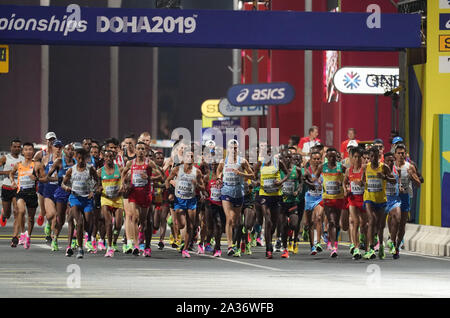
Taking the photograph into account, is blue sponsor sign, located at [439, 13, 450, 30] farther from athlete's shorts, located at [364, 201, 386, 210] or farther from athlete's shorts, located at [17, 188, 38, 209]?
athlete's shorts, located at [17, 188, 38, 209]

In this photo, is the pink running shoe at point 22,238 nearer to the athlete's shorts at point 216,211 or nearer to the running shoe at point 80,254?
the running shoe at point 80,254

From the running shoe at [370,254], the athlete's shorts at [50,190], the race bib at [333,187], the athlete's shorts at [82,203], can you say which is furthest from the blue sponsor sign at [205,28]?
the running shoe at [370,254]

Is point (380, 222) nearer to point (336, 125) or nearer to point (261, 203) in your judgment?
point (261, 203)

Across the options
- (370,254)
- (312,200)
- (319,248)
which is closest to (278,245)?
(319,248)

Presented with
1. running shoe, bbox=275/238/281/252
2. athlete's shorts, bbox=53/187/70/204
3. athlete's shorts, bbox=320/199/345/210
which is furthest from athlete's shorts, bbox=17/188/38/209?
athlete's shorts, bbox=320/199/345/210

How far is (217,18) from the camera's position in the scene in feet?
87.9

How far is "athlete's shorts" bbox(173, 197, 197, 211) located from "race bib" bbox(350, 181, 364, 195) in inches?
109

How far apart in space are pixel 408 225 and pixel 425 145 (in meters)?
1.62

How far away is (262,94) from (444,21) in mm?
8065

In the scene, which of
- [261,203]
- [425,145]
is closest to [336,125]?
[425,145]

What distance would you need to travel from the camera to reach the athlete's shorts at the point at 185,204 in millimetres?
23406

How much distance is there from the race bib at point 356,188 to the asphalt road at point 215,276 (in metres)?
1.14

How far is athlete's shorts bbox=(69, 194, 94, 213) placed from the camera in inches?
876
